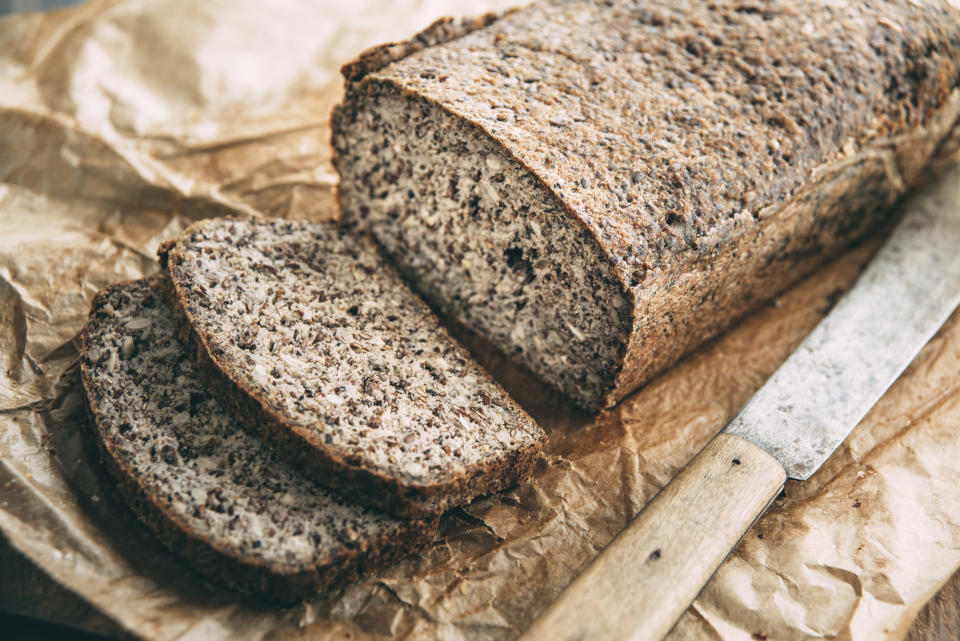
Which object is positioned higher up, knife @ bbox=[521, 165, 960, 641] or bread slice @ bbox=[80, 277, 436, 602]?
bread slice @ bbox=[80, 277, 436, 602]

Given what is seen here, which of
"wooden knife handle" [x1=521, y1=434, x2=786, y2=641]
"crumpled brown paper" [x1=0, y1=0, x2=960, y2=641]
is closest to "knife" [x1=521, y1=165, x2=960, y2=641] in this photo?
"wooden knife handle" [x1=521, y1=434, x2=786, y2=641]

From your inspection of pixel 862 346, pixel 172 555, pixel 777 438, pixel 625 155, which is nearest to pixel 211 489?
pixel 172 555

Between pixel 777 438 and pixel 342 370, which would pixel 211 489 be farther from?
pixel 777 438

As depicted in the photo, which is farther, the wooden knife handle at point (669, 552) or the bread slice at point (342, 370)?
the bread slice at point (342, 370)

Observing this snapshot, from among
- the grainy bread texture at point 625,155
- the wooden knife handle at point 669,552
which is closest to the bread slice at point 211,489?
the wooden knife handle at point 669,552

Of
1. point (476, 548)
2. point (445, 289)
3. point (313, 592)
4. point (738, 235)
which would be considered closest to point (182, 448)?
point (313, 592)

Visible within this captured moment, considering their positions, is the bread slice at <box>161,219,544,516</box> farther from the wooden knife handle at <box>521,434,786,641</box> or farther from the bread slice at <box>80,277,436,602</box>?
the wooden knife handle at <box>521,434,786,641</box>

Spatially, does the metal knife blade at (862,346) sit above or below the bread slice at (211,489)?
below

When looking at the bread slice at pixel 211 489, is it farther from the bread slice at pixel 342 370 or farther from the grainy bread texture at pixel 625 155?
the grainy bread texture at pixel 625 155
